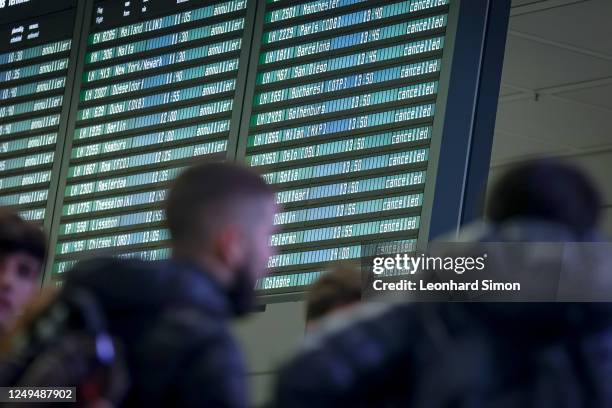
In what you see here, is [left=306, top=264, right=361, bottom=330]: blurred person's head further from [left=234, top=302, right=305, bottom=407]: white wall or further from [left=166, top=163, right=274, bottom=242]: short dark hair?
[left=234, top=302, right=305, bottom=407]: white wall

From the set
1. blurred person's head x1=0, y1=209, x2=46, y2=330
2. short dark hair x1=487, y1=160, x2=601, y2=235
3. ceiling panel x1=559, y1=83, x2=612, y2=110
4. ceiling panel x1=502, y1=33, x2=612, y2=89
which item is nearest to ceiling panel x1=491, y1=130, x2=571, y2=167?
ceiling panel x1=559, y1=83, x2=612, y2=110

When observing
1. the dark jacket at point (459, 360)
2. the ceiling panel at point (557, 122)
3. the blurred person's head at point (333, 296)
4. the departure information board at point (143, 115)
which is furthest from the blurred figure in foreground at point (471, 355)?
the ceiling panel at point (557, 122)

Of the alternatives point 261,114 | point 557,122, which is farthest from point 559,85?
point 261,114

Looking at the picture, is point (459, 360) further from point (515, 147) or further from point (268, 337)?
point (515, 147)

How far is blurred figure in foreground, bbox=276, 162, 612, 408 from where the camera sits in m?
1.84

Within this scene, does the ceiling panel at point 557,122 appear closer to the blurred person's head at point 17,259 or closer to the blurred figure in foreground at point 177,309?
the blurred person's head at point 17,259

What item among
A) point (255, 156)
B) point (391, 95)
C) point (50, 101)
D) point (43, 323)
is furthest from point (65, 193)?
point (43, 323)

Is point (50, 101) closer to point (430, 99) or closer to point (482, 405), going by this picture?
point (430, 99)

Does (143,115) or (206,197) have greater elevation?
(143,115)

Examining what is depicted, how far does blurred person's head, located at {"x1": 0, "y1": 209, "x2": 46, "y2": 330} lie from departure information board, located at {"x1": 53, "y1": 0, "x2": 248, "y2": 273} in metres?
1.59

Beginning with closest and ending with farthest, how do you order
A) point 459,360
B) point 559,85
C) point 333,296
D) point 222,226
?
point 459,360
point 222,226
point 333,296
point 559,85

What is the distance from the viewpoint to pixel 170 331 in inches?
83.7

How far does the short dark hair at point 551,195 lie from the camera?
6.28ft

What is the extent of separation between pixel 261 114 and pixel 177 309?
7.85 ft
